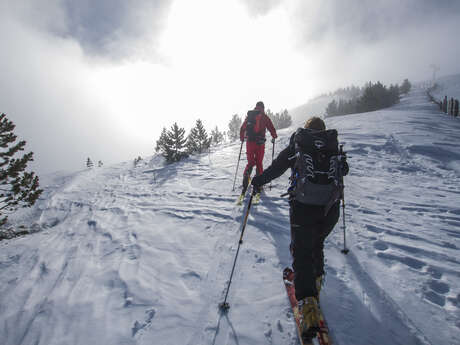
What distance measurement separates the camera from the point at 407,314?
2.67 m

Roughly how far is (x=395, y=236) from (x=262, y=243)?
9.21 feet

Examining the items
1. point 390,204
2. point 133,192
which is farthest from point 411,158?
point 133,192

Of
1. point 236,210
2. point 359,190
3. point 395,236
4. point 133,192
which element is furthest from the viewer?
point 133,192

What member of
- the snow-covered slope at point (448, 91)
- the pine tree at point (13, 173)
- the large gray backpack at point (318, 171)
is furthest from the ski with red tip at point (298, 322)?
the snow-covered slope at point (448, 91)

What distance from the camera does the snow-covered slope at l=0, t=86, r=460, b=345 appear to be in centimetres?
266

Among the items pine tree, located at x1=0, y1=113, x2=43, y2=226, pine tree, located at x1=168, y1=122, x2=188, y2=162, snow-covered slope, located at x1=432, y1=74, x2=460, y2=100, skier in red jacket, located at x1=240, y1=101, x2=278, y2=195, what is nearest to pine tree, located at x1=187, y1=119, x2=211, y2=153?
pine tree, located at x1=168, y1=122, x2=188, y2=162

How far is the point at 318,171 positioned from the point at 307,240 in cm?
87

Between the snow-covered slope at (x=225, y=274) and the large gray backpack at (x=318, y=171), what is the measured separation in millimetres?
1601

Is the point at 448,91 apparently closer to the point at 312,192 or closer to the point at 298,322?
the point at 312,192

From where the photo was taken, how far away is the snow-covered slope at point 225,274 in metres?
2.66

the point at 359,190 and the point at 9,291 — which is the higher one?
the point at 9,291

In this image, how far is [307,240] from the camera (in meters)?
2.53

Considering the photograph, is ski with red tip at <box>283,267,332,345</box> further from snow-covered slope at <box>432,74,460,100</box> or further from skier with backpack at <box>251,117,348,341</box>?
snow-covered slope at <box>432,74,460,100</box>

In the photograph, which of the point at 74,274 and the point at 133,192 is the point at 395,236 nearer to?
the point at 74,274
